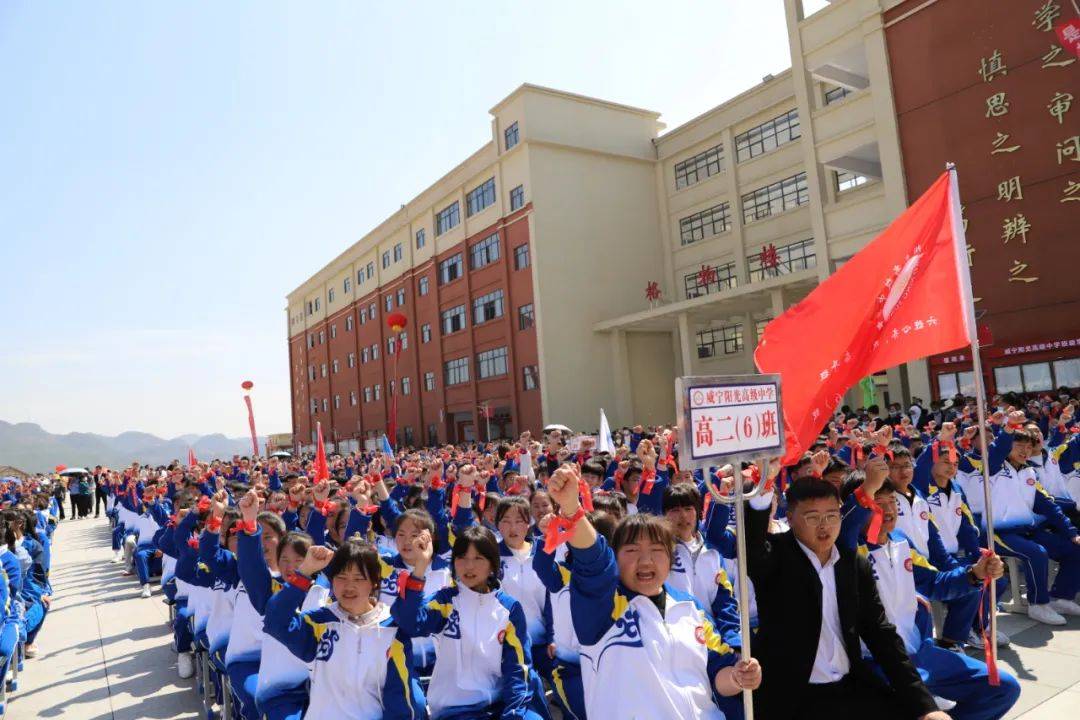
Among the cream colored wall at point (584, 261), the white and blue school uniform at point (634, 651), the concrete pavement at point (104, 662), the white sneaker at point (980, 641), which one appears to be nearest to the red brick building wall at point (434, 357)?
the cream colored wall at point (584, 261)

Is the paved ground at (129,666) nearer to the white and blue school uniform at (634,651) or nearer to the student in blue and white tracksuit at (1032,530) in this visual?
the student in blue and white tracksuit at (1032,530)

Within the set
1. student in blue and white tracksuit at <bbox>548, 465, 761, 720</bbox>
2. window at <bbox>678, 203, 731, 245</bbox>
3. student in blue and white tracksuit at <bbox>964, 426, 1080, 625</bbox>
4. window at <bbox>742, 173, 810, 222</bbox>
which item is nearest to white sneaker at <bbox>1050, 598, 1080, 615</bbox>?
student in blue and white tracksuit at <bbox>964, 426, 1080, 625</bbox>

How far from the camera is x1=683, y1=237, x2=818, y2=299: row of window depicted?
2520 centimetres

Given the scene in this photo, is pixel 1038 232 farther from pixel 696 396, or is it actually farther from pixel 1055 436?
pixel 696 396

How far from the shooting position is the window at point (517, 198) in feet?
96.7

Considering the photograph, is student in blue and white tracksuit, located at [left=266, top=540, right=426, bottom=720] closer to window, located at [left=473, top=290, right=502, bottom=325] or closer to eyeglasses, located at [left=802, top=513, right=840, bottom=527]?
eyeglasses, located at [left=802, top=513, right=840, bottom=527]

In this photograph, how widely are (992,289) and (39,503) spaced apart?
72.0 feet

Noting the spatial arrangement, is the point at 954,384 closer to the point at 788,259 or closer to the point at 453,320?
the point at 788,259

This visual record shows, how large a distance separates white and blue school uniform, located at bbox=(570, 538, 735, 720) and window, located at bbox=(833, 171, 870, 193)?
2181cm

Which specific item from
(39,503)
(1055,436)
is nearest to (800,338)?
(1055,436)

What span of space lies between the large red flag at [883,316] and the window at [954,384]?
15.1 m

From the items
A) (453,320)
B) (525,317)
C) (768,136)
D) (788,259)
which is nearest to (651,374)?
(525,317)

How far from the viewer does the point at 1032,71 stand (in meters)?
16.3

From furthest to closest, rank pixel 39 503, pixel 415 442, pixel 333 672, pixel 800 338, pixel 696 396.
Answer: pixel 415 442
pixel 39 503
pixel 800 338
pixel 333 672
pixel 696 396
